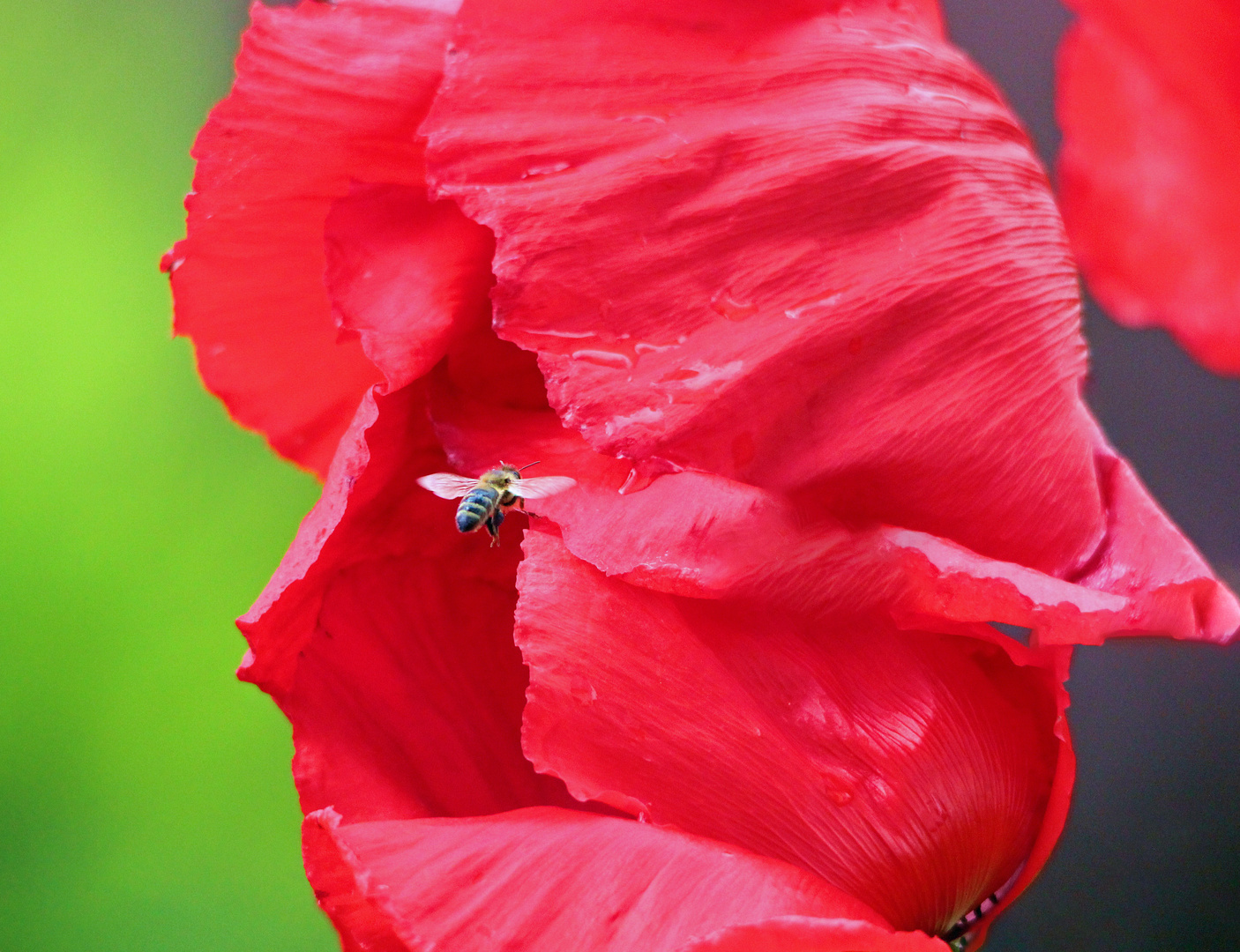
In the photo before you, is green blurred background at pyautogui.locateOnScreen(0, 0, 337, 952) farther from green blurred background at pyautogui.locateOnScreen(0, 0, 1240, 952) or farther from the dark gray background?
the dark gray background

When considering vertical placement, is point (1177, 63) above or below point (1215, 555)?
above

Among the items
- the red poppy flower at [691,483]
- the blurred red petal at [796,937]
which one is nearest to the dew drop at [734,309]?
the red poppy flower at [691,483]

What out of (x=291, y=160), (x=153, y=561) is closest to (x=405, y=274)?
(x=291, y=160)

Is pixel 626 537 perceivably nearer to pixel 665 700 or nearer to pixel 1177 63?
pixel 665 700

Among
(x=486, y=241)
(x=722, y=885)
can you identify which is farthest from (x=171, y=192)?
(x=722, y=885)

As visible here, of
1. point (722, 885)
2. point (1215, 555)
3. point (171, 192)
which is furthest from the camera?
point (171, 192)

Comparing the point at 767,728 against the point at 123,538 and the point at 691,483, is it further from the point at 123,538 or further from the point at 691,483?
the point at 123,538
